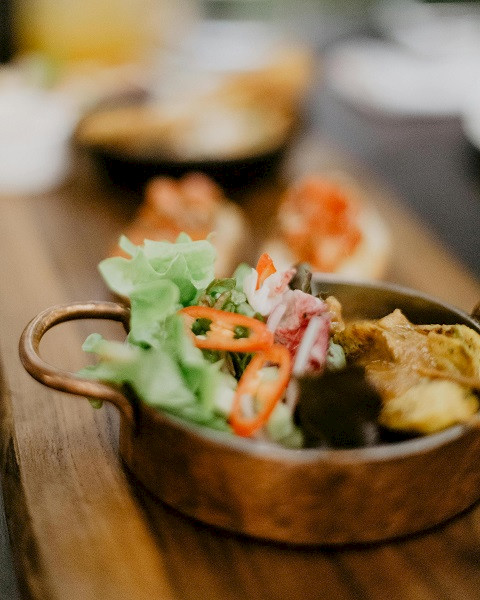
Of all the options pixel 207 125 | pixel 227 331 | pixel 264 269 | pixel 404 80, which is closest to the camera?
pixel 227 331

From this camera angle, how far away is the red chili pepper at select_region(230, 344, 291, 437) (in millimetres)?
882

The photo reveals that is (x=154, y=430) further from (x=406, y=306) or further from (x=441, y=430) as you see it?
(x=406, y=306)

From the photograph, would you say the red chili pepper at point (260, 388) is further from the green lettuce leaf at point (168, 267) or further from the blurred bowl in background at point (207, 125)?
the blurred bowl in background at point (207, 125)

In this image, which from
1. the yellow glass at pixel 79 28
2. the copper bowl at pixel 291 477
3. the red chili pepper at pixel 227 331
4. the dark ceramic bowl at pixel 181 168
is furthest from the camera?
the yellow glass at pixel 79 28

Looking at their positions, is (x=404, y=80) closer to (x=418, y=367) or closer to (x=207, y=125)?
(x=207, y=125)

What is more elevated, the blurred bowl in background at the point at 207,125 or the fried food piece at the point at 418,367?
the fried food piece at the point at 418,367

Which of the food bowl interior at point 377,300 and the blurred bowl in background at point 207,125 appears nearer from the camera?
the food bowl interior at point 377,300

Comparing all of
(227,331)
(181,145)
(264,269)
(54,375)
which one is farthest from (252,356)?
(181,145)

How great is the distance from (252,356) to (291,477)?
0.76 ft

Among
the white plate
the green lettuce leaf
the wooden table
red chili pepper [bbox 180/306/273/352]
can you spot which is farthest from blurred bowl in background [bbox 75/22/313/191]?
red chili pepper [bbox 180/306/273/352]

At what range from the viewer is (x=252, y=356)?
1022mm

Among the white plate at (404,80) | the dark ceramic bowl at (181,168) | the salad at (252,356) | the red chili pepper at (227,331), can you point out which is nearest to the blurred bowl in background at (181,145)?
the dark ceramic bowl at (181,168)

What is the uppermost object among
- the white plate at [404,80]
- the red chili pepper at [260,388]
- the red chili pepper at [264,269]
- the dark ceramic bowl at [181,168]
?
the red chili pepper at [264,269]

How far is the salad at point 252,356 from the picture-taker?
0.87 m
